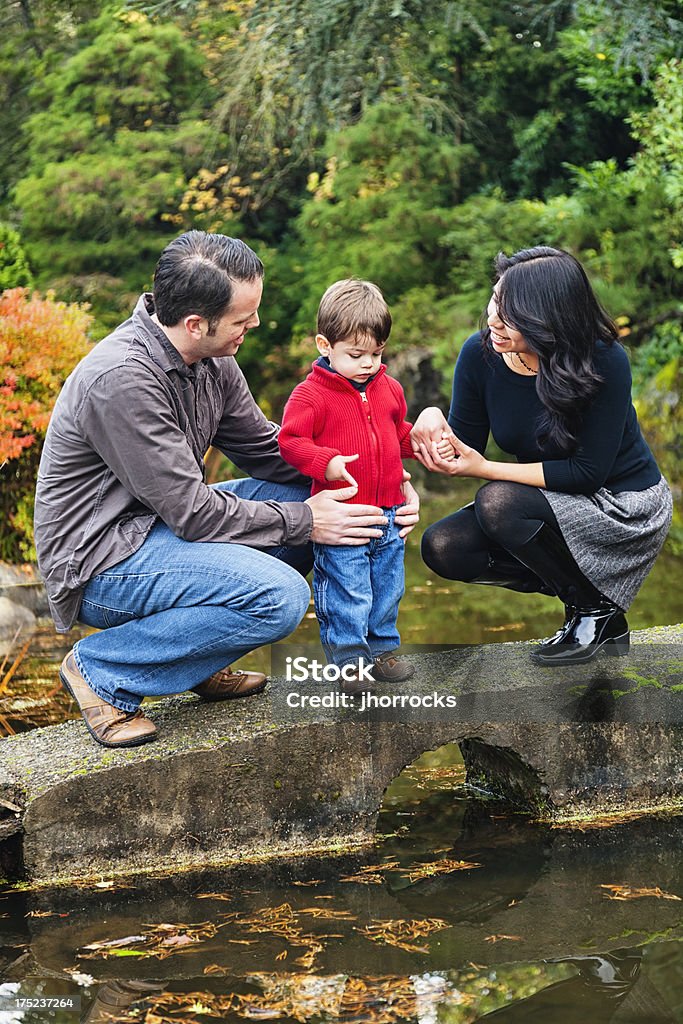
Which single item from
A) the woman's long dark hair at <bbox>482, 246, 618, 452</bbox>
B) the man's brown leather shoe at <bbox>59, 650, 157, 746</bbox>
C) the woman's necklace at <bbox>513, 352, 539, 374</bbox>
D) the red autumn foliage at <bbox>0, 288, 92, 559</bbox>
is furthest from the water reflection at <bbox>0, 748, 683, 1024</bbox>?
the red autumn foliage at <bbox>0, 288, 92, 559</bbox>

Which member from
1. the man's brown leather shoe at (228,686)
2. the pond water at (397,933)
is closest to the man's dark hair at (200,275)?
the man's brown leather shoe at (228,686)

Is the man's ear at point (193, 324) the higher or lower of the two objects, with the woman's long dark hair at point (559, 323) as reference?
higher

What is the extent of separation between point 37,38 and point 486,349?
15.1 m

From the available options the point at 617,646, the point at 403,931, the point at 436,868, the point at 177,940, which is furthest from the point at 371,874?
the point at 617,646

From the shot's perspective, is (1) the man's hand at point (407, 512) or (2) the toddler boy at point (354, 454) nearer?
(2) the toddler boy at point (354, 454)

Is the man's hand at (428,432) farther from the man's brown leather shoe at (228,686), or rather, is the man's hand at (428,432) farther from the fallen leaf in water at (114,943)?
the fallen leaf in water at (114,943)

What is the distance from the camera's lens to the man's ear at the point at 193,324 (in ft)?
9.50

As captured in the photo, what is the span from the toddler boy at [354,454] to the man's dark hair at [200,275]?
0.89 ft

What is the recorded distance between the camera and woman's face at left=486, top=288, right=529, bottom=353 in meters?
3.14

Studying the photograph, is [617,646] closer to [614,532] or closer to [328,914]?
[614,532]

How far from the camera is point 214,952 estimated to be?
249cm

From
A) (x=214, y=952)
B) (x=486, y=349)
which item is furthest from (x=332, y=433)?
(x=214, y=952)

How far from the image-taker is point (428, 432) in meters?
3.20

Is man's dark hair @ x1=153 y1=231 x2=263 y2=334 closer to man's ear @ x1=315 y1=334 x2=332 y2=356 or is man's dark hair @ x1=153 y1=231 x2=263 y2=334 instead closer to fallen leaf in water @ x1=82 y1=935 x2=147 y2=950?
man's ear @ x1=315 y1=334 x2=332 y2=356
